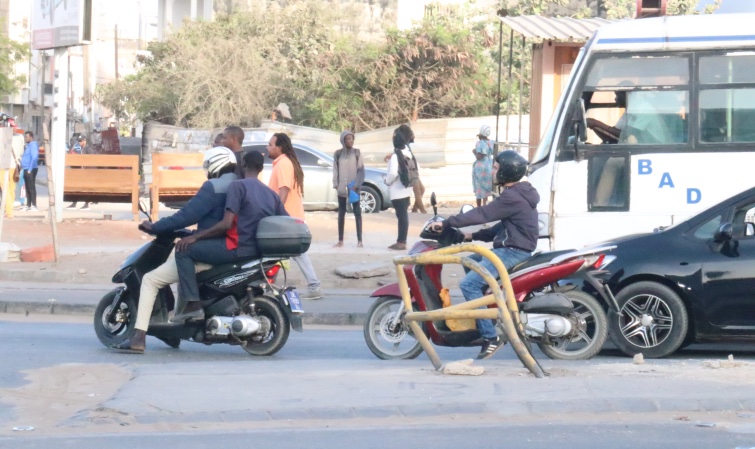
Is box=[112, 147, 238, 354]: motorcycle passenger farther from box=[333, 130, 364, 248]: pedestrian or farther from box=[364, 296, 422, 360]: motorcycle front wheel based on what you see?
box=[333, 130, 364, 248]: pedestrian

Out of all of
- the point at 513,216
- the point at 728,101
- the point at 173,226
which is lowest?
the point at 173,226

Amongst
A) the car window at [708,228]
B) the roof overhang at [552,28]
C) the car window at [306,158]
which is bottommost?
the car window at [708,228]

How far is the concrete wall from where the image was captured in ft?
89.8

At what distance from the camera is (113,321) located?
9070mm

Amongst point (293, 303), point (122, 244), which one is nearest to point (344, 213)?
point (122, 244)

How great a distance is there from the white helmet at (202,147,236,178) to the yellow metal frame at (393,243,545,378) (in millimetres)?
1883

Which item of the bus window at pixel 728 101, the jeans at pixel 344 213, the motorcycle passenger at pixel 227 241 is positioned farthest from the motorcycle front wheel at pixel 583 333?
the jeans at pixel 344 213

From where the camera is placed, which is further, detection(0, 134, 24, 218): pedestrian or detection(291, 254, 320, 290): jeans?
detection(0, 134, 24, 218): pedestrian

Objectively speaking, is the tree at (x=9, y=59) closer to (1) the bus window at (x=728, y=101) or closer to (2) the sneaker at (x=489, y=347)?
(1) the bus window at (x=728, y=101)

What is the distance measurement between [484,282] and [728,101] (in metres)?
3.94

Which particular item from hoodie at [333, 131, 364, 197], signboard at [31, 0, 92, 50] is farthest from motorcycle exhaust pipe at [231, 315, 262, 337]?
signboard at [31, 0, 92, 50]

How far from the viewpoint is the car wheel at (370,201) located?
22859mm

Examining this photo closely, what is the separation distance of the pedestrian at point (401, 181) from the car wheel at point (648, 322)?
7.24m

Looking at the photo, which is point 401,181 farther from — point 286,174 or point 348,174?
point 286,174
